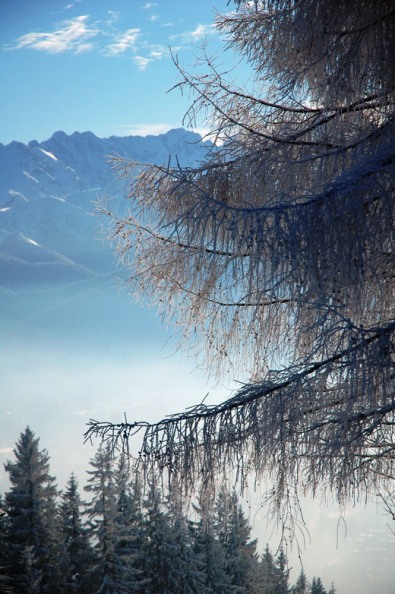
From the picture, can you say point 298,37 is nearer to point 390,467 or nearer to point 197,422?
point 197,422

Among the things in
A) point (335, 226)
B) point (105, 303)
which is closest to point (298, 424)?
point (335, 226)

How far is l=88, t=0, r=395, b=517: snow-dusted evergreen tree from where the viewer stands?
114 inches

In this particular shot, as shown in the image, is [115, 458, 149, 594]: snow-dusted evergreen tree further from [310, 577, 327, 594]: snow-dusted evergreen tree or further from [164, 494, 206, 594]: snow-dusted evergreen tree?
[310, 577, 327, 594]: snow-dusted evergreen tree

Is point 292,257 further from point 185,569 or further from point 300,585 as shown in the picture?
point 300,585

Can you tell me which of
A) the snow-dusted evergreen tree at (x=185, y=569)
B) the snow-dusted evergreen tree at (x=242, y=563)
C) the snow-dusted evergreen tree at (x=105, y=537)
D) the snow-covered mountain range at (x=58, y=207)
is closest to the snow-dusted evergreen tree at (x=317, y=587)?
the snow-dusted evergreen tree at (x=242, y=563)

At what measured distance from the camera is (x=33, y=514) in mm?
9312

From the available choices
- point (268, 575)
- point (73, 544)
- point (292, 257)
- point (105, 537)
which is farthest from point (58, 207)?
point (292, 257)

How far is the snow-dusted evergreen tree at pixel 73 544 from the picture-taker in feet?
29.6

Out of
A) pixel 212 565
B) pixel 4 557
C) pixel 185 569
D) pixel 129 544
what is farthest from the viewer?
pixel 129 544

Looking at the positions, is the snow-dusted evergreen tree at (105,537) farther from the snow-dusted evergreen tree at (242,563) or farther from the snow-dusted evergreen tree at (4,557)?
the snow-dusted evergreen tree at (242,563)

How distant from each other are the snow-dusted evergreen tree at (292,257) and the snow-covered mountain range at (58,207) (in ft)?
157

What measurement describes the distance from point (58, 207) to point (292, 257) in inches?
2879

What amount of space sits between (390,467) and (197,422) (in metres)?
1.45

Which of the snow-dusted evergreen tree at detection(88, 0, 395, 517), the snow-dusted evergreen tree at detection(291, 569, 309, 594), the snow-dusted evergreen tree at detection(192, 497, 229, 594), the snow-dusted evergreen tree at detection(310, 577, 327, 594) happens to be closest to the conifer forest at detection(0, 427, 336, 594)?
the snow-dusted evergreen tree at detection(192, 497, 229, 594)
